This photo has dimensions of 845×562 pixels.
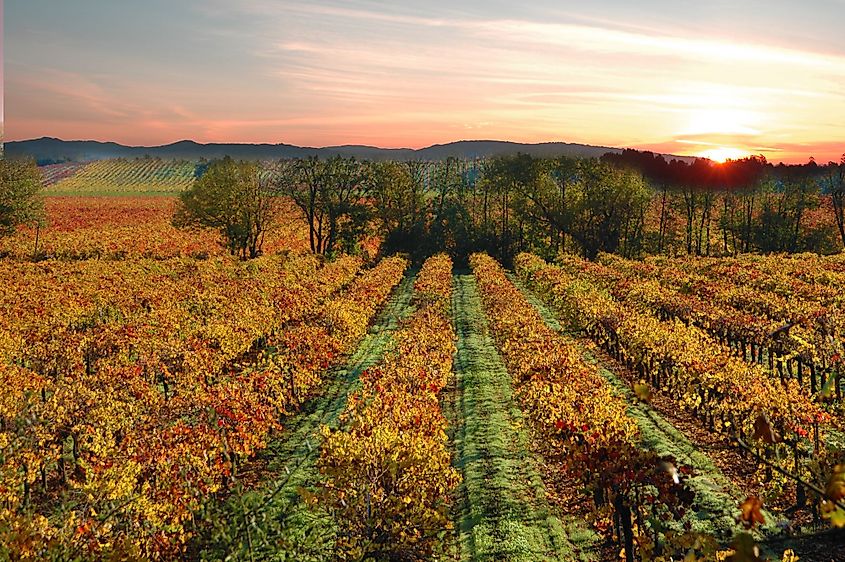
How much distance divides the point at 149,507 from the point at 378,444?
4.13 m

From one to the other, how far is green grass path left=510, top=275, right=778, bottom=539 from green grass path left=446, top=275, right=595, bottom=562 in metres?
2.91

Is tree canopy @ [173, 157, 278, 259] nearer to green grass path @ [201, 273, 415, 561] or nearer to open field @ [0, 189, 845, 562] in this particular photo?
open field @ [0, 189, 845, 562]

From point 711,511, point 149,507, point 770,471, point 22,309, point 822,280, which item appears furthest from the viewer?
point 822,280

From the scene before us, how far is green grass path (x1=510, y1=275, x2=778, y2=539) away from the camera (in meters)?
14.0

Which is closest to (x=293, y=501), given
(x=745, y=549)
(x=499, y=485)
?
(x=499, y=485)

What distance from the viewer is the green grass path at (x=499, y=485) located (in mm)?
13242

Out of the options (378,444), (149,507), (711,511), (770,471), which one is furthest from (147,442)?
(770,471)

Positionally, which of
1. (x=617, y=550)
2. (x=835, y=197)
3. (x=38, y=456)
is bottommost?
(x=617, y=550)

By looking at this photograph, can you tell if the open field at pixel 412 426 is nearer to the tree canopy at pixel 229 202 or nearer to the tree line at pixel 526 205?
the tree canopy at pixel 229 202

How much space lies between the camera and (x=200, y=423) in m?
15.4

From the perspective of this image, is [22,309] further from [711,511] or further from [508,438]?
[711,511]

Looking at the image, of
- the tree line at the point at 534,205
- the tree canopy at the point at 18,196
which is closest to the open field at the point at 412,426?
the tree canopy at the point at 18,196

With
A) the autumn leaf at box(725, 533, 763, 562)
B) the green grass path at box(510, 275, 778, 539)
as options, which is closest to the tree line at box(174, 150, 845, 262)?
the green grass path at box(510, 275, 778, 539)

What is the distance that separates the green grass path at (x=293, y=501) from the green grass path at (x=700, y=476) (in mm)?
7164
